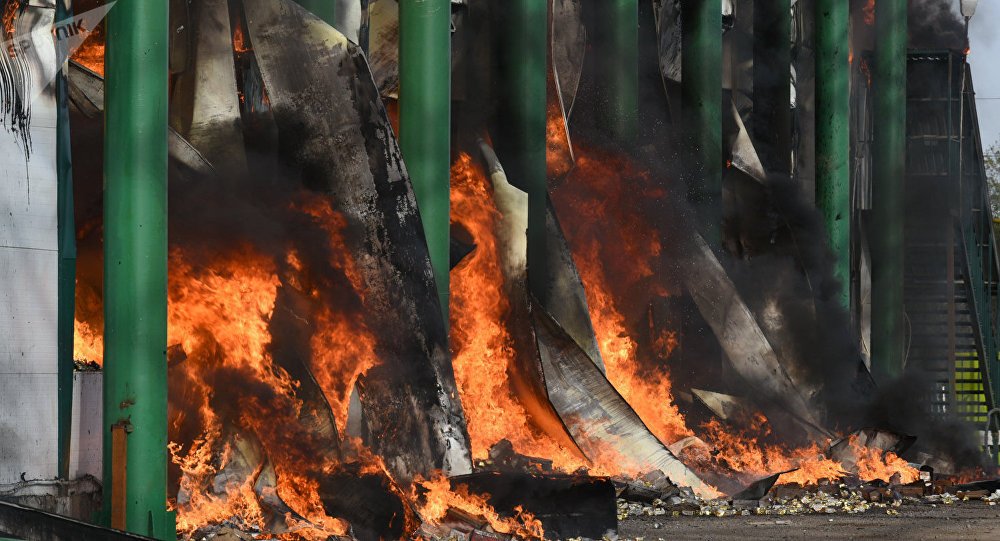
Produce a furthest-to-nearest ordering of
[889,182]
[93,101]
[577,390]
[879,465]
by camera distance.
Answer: [889,182] < [879,465] < [577,390] < [93,101]

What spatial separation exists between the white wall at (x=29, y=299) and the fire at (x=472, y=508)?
7.58 feet

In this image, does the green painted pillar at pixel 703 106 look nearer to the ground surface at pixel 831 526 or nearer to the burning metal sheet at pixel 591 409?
the burning metal sheet at pixel 591 409

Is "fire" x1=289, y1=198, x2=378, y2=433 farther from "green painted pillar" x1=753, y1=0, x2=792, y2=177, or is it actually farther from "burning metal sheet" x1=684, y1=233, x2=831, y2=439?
"green painted pillar" x1=753, y1=0, x2=792, y2=177

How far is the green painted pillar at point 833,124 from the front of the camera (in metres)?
15.8

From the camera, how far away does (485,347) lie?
10672 mm

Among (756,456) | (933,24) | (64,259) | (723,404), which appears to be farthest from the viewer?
(933,24)

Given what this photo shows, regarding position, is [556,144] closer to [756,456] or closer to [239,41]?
[756,456]

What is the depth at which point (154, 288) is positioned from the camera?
704 centimetres

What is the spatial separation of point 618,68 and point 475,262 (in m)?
3.58

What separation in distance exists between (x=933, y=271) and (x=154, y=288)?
12.8 metres

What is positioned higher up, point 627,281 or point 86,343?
point 627,281

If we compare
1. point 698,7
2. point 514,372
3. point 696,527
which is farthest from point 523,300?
point 698,7

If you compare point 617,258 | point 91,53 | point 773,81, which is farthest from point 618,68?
point 91,53

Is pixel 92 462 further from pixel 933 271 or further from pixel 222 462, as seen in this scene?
pixel 933 271
